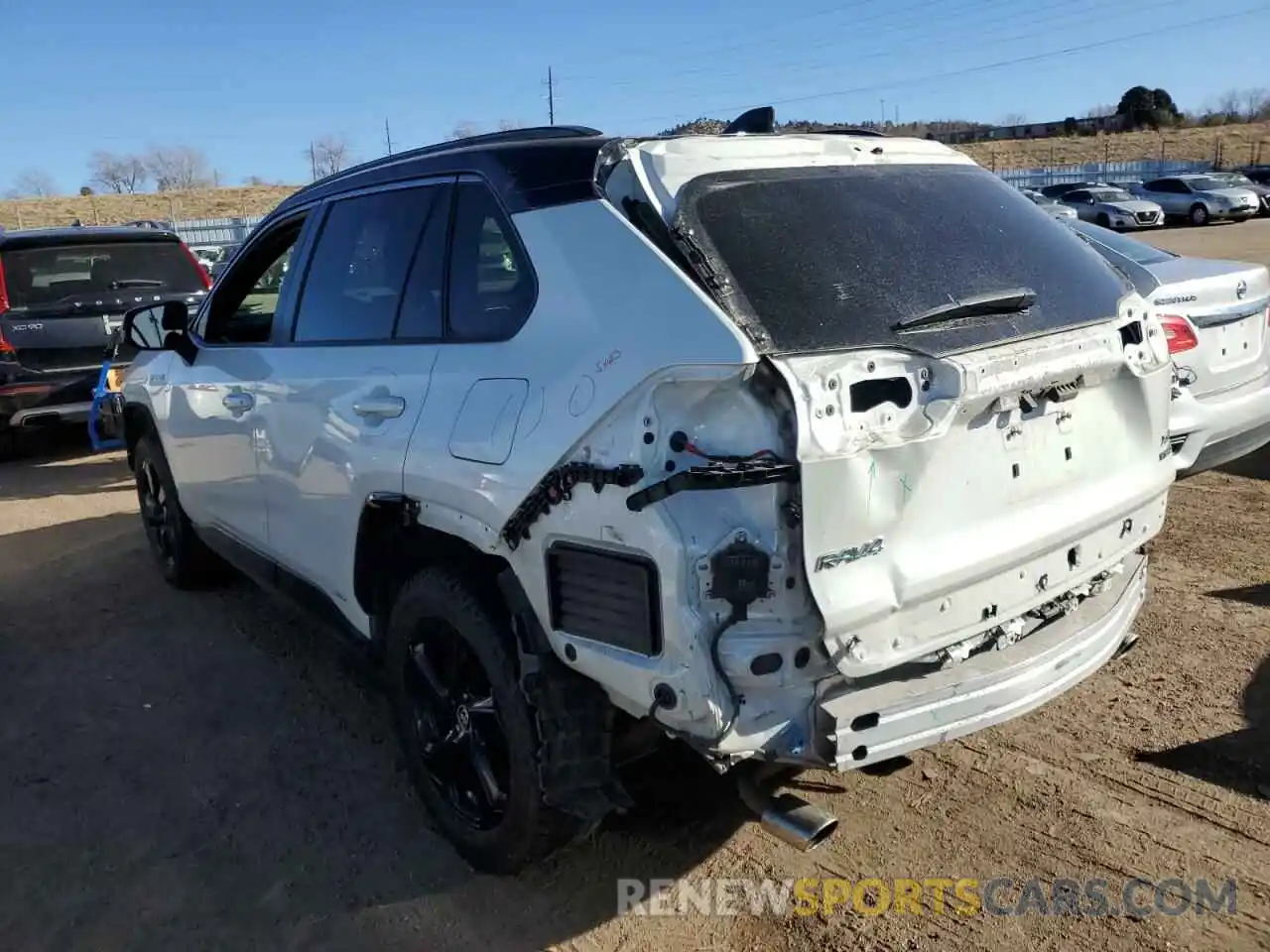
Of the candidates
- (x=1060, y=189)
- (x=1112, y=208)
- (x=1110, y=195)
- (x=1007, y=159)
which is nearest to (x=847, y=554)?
(x=1112, y=208)

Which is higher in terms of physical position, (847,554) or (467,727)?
(847,554)

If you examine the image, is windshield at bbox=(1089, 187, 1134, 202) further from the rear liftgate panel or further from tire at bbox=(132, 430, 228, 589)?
the rear liftgate panel

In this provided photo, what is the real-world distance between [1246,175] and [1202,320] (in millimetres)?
38997

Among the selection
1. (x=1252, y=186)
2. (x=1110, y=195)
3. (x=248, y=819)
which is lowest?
(x=248, y=819)

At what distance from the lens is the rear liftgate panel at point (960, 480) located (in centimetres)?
231

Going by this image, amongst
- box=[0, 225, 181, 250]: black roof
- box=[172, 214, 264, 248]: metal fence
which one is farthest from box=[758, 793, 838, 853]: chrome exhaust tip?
box=[172, 214, 264, 248]: metal fence

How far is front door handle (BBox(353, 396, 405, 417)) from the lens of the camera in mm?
3133

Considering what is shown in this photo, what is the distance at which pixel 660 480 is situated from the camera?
7.47 ft

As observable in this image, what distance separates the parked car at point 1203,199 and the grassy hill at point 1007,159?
2338 cm

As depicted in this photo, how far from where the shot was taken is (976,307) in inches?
106

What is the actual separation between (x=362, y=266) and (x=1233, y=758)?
132 inches

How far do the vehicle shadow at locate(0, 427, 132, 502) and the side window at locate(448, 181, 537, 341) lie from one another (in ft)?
20.5

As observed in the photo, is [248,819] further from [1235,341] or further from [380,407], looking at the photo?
[1235,341]

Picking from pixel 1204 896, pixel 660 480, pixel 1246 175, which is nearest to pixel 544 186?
pixel 660 480
